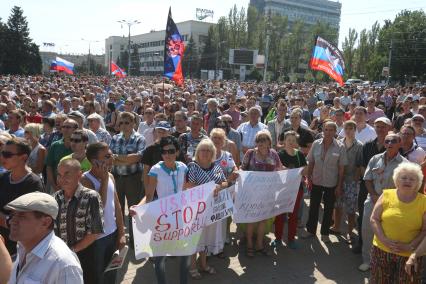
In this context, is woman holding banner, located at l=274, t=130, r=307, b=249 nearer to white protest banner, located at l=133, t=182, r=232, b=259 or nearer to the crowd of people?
the crowd of people

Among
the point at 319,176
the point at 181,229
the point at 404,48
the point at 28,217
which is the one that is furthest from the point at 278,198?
the point at 404,48

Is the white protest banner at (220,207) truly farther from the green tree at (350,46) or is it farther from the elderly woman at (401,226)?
the green tree at (350,46)

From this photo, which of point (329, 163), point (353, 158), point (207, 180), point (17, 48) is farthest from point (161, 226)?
point (17, 48)

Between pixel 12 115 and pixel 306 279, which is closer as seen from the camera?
pixel 306 279

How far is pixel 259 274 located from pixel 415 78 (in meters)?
60.4

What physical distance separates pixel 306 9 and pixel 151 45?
60549 mm

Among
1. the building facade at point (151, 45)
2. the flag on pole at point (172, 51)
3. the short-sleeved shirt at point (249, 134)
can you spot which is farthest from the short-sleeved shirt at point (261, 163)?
the building facade at point (151, 45)

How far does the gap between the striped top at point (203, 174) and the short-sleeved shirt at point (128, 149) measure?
1.11 m

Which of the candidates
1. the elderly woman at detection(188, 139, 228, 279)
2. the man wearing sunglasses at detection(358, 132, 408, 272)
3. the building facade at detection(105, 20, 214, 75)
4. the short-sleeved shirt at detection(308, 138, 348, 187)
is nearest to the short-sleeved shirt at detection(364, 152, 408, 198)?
the man wearing sunglasses at detection(358, 132, 408, 272)

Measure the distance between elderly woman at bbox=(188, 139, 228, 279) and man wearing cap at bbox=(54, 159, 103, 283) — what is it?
1.66 metres

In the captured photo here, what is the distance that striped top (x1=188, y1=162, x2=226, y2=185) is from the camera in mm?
4801

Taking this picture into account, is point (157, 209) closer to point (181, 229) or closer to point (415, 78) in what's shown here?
point (181, 229)

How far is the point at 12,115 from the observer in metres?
6.54

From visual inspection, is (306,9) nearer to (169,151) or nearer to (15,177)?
(169,151)
